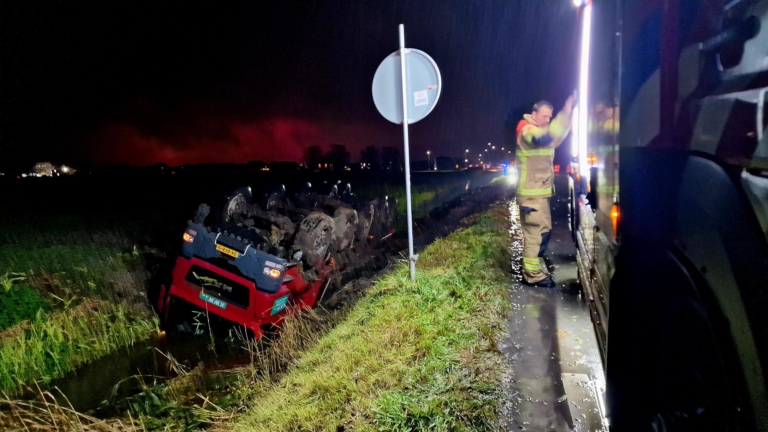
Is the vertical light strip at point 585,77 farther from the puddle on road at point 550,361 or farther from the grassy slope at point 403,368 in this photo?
the grassy slope at point 403,368

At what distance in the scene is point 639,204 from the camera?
1896 millimetres

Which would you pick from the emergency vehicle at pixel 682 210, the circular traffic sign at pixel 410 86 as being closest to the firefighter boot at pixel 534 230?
the circular traffic sign at pixel 410 86

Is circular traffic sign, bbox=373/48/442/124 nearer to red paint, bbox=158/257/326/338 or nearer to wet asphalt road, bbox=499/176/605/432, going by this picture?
red paint, bbox=158/257/326/338

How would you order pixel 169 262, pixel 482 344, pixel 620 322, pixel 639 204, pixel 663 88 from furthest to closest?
pixel 169 262 → pixel 482 344 → pixel 620 322 → pixel 639 204 → pixel 663 88

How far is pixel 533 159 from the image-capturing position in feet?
15.2

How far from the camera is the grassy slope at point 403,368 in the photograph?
2.66m

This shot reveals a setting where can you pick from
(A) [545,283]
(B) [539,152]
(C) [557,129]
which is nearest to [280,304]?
(A) [545,283]

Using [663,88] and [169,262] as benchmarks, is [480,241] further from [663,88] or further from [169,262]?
[663,88]

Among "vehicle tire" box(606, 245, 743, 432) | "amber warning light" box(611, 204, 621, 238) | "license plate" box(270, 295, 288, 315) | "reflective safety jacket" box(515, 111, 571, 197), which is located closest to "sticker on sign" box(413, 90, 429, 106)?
"reflective safety jacket" box(515, 111, 571, 197)

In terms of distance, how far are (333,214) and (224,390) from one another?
3201 millimetres

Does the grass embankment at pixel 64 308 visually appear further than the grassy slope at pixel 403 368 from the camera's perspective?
Yes

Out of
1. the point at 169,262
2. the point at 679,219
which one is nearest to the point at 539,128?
the point at 679,219

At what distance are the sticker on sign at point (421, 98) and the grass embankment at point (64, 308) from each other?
476 cm

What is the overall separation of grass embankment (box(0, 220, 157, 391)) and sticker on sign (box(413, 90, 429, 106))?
4761mm
